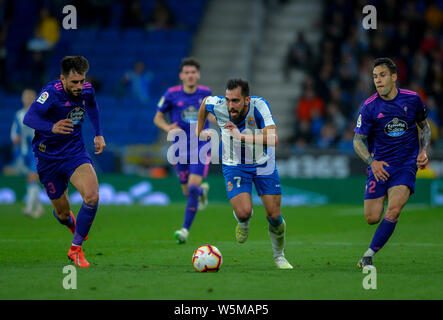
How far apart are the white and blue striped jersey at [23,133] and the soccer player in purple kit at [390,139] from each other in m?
9.60

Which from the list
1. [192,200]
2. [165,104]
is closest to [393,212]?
[192,200]

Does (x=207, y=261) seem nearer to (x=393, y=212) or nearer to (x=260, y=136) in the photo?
(x=260, y=136)

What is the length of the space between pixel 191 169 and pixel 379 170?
4.30 metres

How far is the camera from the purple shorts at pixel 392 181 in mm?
9336

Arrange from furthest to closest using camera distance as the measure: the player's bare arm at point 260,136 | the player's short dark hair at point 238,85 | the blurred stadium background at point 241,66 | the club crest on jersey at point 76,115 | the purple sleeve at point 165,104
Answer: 1. the blurred stadium background at point 241,66
2. the purple sleeve at point 165,104
3. the club crest on jersey at point 76,115
4. the player's short dark hair at point 238,85
5. the player's bare arm at point 260,136

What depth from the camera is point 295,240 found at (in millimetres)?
12789

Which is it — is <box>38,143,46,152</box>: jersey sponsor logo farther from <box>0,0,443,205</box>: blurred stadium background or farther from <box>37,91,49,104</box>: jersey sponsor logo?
<box>0,0,443,205</box>: blurred stadium background

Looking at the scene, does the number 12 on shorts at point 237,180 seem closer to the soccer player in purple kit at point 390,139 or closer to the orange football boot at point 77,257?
the soccer player in purple kit at point 390,139

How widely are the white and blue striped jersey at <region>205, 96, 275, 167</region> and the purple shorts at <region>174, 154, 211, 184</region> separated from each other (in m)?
3.10

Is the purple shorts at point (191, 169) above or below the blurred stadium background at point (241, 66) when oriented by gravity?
below

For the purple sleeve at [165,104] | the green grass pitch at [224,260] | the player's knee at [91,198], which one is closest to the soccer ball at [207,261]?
the green grass pitch at [224,260]

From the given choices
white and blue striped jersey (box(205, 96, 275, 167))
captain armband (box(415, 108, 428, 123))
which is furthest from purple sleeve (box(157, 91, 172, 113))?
captain armband (box(415, 108, 428, 123))

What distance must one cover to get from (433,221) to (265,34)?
14.2 m
